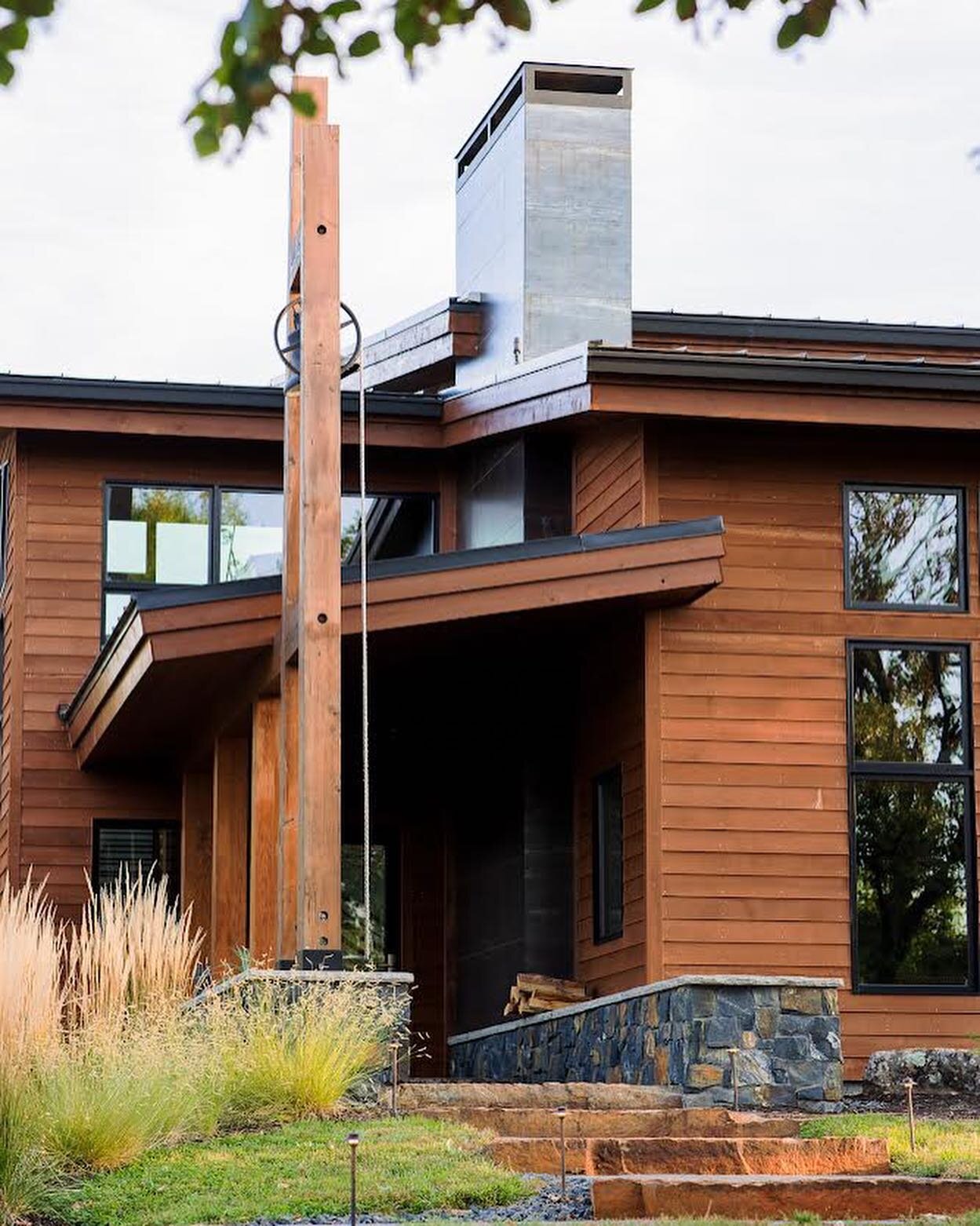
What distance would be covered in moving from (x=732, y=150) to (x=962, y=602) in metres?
29.6

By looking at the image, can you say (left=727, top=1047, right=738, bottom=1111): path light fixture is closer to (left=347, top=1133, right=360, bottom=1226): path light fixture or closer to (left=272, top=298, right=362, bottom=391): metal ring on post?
(left=347, top=1133, right=360, bottom=1226): path light fixture

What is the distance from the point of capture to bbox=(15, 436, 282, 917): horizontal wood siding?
601 inches

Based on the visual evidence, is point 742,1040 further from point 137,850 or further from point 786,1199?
point 137,850

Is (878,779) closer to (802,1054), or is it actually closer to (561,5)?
(802,1054)

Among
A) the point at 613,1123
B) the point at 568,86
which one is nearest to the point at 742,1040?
the point at 613,1123

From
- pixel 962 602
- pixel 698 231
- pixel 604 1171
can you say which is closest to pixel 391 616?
pixel 962 602

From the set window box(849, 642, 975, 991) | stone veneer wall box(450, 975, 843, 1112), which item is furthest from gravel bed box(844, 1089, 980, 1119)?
window box(849, 642, 975, 991)

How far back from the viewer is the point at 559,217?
15.4 m

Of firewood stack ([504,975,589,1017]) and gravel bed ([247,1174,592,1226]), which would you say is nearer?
gravel bed ([247,1174,592,1226])

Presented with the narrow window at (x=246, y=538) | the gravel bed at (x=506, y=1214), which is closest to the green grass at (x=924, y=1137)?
the gravel bed at (x=506, y=1214)

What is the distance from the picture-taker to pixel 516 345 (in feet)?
50.2

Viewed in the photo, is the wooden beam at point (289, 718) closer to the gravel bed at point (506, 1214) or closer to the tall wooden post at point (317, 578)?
the tall wooden post at point (317, 578)

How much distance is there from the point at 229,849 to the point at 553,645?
2475mm

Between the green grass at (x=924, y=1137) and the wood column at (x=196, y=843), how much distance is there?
624cm
